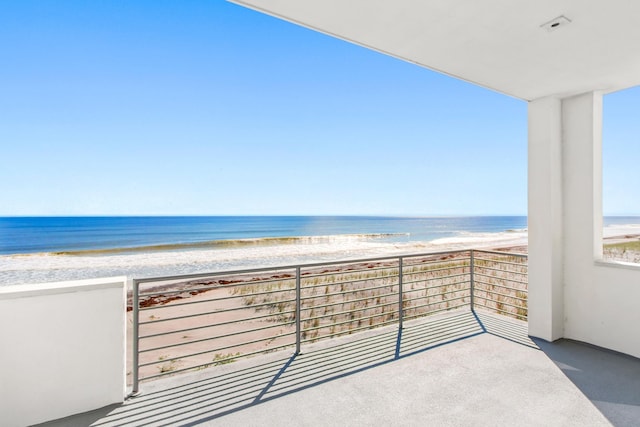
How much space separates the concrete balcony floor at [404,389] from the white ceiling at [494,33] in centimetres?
224

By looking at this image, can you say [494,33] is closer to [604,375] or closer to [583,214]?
[583,214]

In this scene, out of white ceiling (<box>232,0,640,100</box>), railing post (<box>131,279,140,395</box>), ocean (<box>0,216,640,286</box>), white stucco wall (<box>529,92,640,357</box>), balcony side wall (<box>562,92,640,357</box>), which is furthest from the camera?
ocean (<box>0,216,640,286</box>)

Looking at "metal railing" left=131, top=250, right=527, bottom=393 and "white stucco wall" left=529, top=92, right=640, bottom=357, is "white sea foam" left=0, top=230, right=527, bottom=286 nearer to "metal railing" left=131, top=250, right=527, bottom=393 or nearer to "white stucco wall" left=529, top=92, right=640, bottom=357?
"metal railing" left=131, top=250, right=527, bottom=393

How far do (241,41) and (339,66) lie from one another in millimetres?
3855

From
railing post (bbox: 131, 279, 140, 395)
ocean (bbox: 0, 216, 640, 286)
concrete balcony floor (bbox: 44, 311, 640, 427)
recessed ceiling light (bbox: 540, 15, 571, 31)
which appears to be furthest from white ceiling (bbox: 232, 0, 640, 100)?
ocean (bbox: 0, 216, 640, 286)

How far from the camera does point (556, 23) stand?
176 centimetres

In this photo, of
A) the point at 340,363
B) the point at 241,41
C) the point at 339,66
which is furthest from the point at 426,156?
the point at 340,363

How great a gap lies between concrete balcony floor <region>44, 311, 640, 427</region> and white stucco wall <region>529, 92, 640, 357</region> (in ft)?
0.83

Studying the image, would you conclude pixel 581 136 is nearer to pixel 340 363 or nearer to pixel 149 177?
pixel 340 363

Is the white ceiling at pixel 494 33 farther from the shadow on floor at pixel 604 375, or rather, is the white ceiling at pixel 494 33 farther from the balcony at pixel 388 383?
the shadow on floor at pixel 604 375

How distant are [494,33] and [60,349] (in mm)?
3146

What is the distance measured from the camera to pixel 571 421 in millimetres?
1723

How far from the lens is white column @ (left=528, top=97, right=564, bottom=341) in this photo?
2949 millimetres

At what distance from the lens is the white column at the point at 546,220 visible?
295 cm
